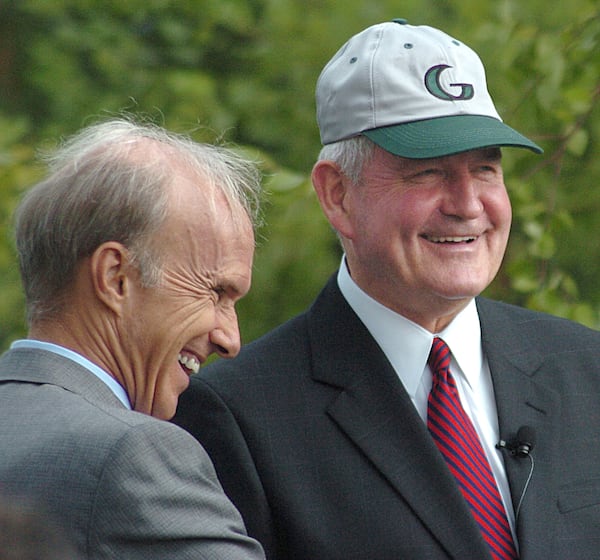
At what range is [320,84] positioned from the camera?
289cm

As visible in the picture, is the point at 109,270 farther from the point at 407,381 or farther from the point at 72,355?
the point at 407,381

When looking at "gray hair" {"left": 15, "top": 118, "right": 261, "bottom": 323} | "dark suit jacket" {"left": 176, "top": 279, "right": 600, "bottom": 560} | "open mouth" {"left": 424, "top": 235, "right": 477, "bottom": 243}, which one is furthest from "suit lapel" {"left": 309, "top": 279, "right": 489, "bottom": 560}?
"gray hair" {"left": 15, "top": 118, "right": 261, "bottom": 323}

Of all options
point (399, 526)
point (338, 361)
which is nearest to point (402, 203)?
point (338, 361)

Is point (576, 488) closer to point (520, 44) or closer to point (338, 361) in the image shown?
point (338, 361)

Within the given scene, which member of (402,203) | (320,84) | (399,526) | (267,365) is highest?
(320,84)

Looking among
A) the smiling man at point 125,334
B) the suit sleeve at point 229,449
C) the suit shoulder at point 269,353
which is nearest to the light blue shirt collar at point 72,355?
the smiling man at point 125,334

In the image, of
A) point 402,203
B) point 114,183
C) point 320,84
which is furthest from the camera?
point 320,84

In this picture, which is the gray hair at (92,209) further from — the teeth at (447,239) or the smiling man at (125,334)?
the teeth at (447,239)

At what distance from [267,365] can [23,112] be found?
3.37m

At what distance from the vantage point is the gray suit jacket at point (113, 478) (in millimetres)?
1803

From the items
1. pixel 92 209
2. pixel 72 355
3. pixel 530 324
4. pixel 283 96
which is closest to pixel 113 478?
pixel 72 355

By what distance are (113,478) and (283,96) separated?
11.6 ft

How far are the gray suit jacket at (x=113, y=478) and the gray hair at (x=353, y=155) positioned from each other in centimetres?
99

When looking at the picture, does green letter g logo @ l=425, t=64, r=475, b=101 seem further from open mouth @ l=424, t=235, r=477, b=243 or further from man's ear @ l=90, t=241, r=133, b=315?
man's ear @ l=90, t=241, r=133, b=315
